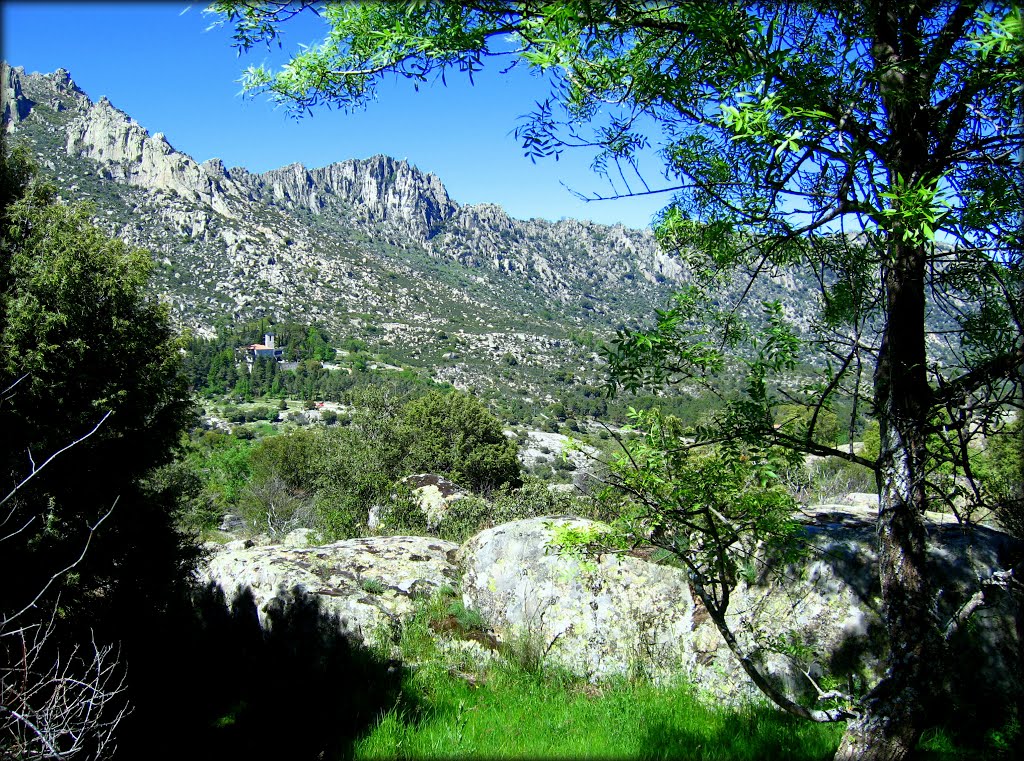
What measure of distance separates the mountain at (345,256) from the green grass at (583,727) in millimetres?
78655

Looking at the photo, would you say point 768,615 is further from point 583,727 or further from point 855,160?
point 855,160

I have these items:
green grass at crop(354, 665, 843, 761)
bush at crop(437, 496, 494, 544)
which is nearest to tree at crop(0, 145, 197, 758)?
green grass at crop(354, 665, 843, 761)

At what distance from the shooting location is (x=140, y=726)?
15.9 feet

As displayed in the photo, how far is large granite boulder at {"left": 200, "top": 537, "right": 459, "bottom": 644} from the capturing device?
5613 mm

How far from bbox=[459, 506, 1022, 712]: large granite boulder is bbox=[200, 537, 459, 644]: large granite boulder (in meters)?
0.92

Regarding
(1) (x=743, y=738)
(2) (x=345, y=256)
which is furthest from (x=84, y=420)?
(2) (x=345, y=256)

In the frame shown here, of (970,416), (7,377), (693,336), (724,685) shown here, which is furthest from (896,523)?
(7,377)

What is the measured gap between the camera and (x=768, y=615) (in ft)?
14.6

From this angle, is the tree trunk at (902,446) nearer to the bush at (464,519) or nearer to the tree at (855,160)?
the tree at (855,160)

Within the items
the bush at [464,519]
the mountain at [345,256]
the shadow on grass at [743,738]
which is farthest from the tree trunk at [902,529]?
the mountain at [345,256]

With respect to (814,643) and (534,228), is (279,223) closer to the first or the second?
(534,228)

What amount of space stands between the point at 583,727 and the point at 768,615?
5.50ft

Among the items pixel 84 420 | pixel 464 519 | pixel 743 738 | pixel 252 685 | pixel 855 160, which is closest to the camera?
pixel 855 160

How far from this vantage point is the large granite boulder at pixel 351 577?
5.61 meters
